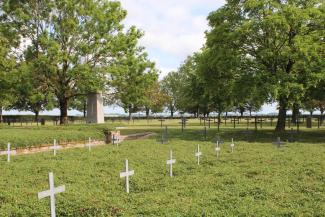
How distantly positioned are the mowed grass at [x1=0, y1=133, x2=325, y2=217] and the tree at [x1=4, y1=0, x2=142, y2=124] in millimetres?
17046

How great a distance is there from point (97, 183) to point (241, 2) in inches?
889

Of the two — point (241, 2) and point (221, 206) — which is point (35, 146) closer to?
point (221, 206)

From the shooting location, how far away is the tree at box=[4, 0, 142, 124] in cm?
3378

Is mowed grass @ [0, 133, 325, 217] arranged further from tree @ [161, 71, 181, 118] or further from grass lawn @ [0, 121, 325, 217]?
tree @ [161, 71, 181, 118]

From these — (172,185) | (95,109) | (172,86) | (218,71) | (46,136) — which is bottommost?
(172,185)

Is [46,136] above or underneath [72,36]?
underneath

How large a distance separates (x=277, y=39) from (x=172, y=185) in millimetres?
20304

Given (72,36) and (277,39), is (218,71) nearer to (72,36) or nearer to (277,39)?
(277,39)

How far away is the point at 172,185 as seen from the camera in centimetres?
1123

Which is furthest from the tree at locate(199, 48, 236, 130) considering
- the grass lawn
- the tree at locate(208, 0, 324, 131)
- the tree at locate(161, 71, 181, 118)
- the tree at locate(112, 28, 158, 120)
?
the tree at locate(161, 71, 181, 118)

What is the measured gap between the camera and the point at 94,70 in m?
34.2

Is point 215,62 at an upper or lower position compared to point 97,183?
upper

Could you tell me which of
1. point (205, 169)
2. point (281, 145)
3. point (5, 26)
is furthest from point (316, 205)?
point (5, 26)

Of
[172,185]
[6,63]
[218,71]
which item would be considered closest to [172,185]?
[172,185]
